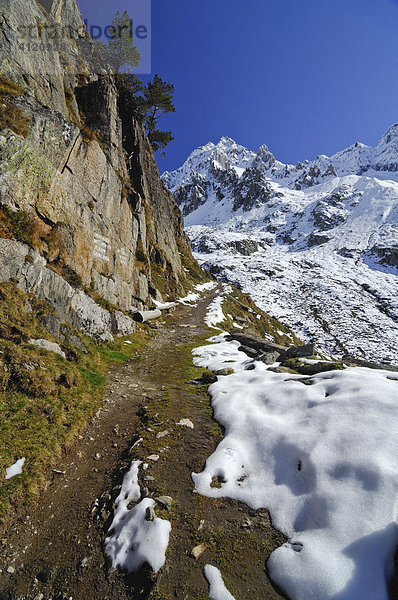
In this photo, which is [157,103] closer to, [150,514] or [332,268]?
[150,514]

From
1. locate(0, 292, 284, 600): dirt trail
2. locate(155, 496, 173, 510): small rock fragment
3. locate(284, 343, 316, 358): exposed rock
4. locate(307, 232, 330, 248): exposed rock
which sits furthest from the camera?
locate(307, 232, 330, 248): exposed rock

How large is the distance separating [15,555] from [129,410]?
4463 millimetres

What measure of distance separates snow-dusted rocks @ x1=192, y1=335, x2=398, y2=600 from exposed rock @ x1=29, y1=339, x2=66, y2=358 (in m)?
6.05

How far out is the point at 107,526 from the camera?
4.37 m

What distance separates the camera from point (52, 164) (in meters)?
15.0

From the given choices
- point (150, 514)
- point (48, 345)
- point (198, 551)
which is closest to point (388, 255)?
point (48, 345)

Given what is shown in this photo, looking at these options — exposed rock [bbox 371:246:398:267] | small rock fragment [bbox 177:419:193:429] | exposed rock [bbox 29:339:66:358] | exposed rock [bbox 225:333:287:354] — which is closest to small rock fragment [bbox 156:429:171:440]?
small rock fragment [bbox 177:419:193:429]

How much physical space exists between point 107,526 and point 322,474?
13.1 ft

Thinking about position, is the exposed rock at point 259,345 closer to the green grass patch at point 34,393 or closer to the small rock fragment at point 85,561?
the green grass patch at point 34,393

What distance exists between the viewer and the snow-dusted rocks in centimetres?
334

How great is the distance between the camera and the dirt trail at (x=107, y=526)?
3459 mm

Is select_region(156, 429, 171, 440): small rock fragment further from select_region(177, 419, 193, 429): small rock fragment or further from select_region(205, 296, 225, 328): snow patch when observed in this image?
select_region(205, 296, 225, 328): snow patch

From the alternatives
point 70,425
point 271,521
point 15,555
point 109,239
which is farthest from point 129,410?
point 109,239

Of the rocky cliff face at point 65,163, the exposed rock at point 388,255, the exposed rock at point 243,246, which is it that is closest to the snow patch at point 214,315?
the rocky cliff face at point 65,163
